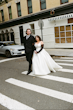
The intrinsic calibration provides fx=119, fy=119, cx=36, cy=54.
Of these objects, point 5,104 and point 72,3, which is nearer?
point 5,104

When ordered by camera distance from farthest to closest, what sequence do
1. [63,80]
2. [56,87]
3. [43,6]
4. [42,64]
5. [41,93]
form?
[43,6], [42,64], [63,80], [56,87], [41,93]

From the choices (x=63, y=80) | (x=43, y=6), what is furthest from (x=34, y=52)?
(x=43, y=6)

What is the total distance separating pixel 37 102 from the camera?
3.27m

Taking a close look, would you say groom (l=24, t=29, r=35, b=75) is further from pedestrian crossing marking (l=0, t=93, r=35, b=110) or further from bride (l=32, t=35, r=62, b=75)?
pedestrian crossing marking (l=0, t=93, r=35, b=110)

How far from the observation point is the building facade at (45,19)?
14.4m

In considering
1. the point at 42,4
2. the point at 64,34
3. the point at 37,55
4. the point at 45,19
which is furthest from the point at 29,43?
the point at 42,4

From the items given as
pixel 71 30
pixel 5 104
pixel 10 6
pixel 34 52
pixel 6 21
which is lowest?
pixel 5 104

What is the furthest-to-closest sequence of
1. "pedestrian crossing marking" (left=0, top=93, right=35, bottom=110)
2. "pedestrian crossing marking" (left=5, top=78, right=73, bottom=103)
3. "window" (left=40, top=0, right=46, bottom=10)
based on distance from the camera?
"window" (left=40, top=0, right=46, bottom=10) < "pedestrian crossing marking" (left=5, top=78, right=73, bottom=103) < "pedestrian crossing marking" (left=0, top=93, right=35, bottom=110)

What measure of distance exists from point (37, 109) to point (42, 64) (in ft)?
9.22

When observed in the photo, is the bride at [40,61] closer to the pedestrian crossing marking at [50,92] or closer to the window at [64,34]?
the pedestrian crossing marking at [50,92]

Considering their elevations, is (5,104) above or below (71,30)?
below

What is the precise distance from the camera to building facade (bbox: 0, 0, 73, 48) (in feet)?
47.1

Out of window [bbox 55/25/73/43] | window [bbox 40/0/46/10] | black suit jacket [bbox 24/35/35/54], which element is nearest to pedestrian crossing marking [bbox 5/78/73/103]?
black suit jacket [bbox 24/35/35/54]

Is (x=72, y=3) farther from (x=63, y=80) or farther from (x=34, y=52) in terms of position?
(x=63, y=80)
